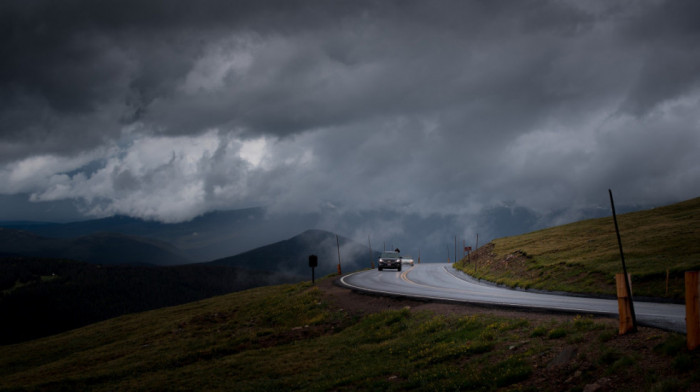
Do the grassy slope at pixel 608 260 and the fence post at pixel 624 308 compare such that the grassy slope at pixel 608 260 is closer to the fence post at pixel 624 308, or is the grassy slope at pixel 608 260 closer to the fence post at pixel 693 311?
the fence post at pixel 624 308


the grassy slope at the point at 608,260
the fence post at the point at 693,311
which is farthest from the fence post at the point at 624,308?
the grassy slope at the point at 608,260

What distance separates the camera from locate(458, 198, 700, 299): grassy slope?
2462 cm

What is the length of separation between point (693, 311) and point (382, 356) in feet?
32.2

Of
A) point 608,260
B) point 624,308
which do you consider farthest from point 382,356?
point 608,260

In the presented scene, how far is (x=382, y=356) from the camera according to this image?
15781mm

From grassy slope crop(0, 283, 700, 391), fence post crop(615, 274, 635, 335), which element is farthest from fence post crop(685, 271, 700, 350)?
fence post crop(615, 274, 635, 335)

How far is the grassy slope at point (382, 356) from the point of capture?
31.0ft

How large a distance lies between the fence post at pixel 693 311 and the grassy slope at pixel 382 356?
30 centimetres

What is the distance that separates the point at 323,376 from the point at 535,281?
23146mm

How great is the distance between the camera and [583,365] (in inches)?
380

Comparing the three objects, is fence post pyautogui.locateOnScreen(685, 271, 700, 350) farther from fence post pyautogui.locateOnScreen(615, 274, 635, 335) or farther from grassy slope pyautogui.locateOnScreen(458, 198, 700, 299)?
grassy slope pyautogui.locateOnScreen(458, 198, 700, 299)

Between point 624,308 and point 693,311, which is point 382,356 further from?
point 693,311

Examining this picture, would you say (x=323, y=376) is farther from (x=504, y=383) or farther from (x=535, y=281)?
(x=535, y=281)

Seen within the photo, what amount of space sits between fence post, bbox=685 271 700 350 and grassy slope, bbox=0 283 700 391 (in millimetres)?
305
